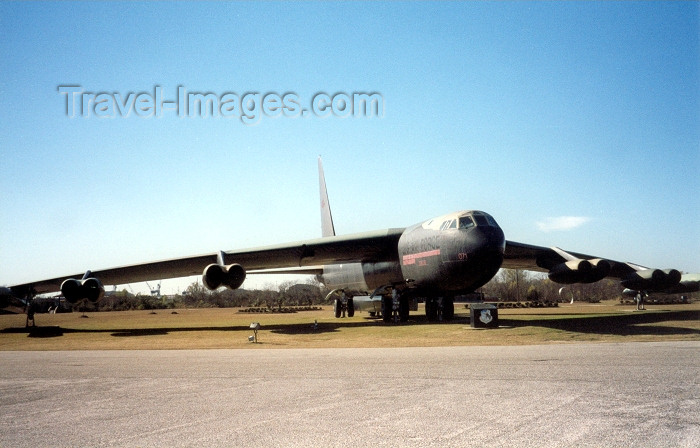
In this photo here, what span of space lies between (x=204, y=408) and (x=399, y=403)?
2362 millimetres

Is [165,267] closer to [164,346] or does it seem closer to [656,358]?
[164,346]

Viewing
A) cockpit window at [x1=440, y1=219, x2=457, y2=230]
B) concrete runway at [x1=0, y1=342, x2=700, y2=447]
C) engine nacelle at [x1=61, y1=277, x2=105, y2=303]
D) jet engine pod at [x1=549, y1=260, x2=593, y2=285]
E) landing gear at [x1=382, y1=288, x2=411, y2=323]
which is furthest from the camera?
landing gear at [x1=382, y1=288, x2=411, y2=323]

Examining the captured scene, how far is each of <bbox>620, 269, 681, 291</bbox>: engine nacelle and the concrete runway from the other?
15173mm

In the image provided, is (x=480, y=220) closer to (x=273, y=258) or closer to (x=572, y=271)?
(x=572, y=271)

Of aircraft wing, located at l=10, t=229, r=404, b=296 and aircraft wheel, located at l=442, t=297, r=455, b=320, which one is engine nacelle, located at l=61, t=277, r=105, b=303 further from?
aircraft wheel, located at l=442, t=297, r=455, b=320

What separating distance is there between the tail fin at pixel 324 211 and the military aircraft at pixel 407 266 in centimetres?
511

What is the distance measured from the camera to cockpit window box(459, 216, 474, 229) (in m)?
20.2

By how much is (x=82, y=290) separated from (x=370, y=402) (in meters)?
20.3

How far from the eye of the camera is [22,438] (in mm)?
5445

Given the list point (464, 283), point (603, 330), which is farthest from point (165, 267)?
point (603, 330)

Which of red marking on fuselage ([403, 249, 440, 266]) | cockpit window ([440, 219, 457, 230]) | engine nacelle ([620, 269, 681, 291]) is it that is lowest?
engine nacelle ([620, 269, 681, 291])

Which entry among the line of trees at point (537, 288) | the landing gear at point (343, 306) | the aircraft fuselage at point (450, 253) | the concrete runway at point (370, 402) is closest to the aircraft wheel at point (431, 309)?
the aircraft fuselage at point (450, 253)

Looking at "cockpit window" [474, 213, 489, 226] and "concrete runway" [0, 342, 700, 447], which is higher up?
"cockpit window" [474, 213, 489, 226]

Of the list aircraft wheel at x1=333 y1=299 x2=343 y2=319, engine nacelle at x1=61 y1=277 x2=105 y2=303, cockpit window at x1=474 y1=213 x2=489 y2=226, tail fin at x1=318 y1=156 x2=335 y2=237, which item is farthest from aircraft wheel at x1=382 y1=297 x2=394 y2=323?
engine nacelle at x1=61 y1=277 x2=105 y2=303
